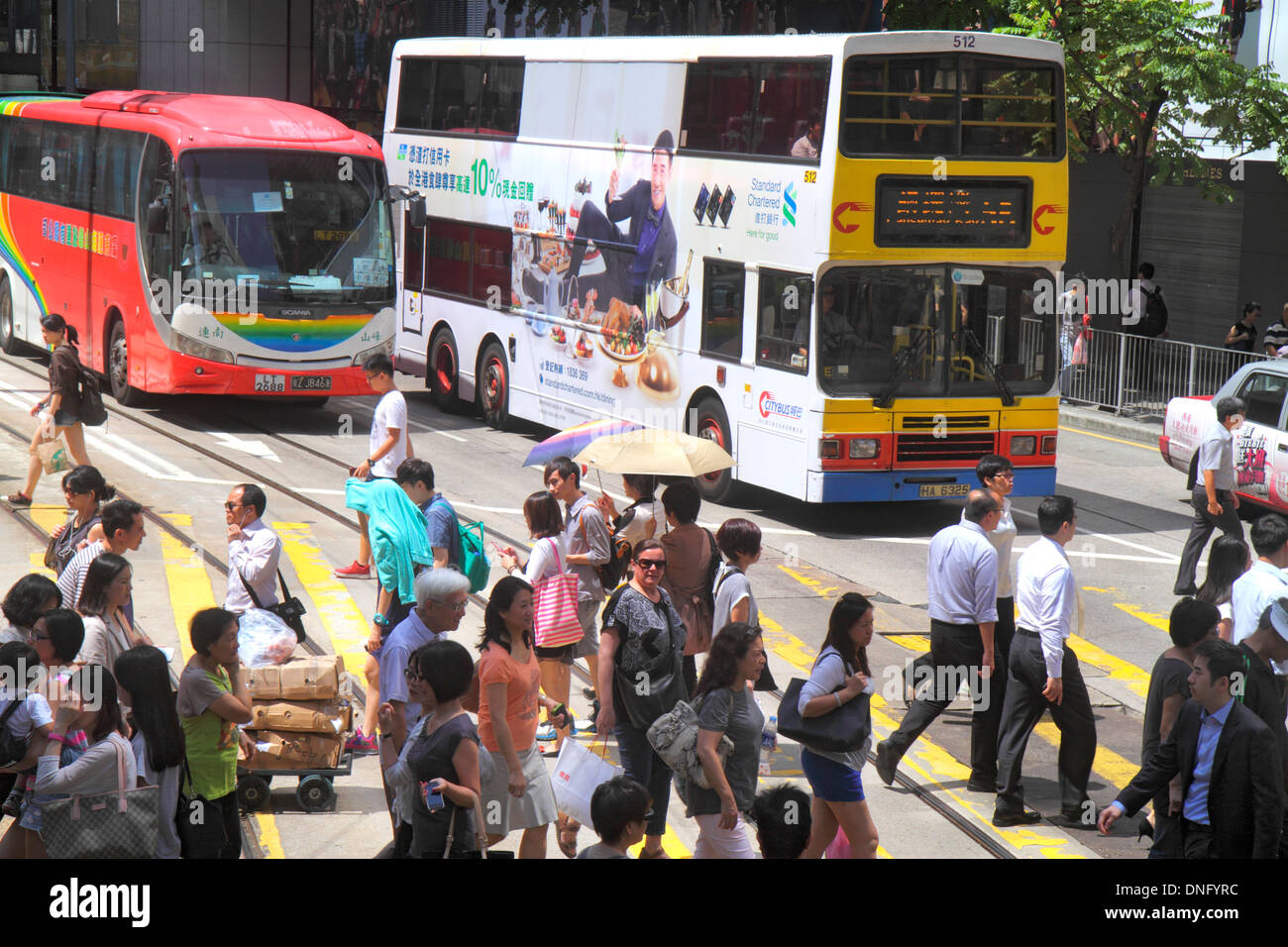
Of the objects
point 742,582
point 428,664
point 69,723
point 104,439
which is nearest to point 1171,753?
point 742,582

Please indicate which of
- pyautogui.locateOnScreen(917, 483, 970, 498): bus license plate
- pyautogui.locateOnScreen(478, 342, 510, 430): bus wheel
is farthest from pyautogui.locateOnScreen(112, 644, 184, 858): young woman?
pyautogui.locateOnScreen(478, 342, 510, 430): bus wheel

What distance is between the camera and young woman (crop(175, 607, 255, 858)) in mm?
6227

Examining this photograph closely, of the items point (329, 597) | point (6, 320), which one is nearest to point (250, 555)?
point (329, 597)

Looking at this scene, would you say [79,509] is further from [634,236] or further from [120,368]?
[120,368]

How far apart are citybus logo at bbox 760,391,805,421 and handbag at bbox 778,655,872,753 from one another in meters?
8.05

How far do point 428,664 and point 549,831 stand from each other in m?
2.92

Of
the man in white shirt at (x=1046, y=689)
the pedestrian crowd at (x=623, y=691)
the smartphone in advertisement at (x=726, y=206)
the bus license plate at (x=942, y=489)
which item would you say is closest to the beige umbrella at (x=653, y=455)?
the pedestrian crowd at (x=623, y=691)

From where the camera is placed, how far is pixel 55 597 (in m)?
6.77

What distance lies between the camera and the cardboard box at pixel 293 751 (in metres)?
7.75

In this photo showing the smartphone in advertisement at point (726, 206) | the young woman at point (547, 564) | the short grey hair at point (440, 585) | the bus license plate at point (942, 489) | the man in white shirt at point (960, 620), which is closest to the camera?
the short grey hair at point (440, 585)

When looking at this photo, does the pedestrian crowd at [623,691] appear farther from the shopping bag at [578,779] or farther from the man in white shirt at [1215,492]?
the man in white shirt at [1215,492]

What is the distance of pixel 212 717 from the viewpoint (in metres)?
6.30

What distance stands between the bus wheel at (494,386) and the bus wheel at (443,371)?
0.81m
